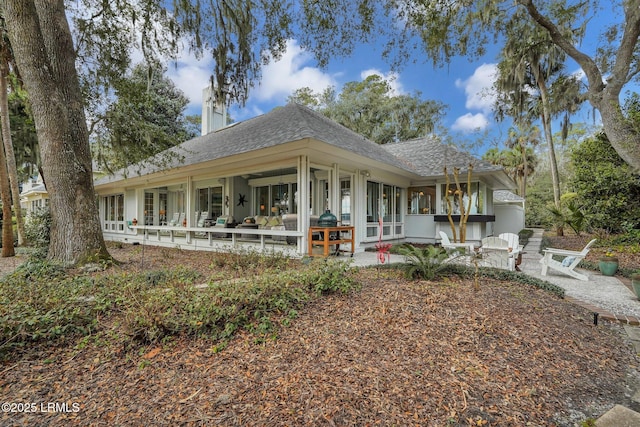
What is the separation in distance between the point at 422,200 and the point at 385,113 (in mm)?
14470

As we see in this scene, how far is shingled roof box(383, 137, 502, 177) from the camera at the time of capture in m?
10.2

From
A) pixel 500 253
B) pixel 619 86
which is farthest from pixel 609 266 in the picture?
pixel 619 86

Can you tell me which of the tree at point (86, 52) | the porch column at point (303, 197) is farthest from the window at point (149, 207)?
the porch column at point (303, 197)

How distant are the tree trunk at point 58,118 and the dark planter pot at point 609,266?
10.7 metres

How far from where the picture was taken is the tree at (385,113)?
23.2 m

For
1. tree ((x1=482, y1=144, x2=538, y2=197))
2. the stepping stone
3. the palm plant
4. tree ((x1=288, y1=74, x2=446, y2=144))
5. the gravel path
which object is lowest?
the stepping stone

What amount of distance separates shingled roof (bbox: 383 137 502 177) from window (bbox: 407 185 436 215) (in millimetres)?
910

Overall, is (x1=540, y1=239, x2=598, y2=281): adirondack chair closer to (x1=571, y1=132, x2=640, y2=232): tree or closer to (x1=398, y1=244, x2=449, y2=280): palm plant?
(x1=398, y1=244, x2=449, y2=280): palm plant

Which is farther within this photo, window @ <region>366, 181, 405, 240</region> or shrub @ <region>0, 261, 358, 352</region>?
window @ <region>366, 181, 405, 240</region>

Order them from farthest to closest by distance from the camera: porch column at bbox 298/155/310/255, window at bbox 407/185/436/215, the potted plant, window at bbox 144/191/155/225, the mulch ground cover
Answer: window at bbox 144/191/155/225, window at bbox 407/185/436/215, porch column at bbox 298/155/310/255, the potted plant, the mulch ground cover

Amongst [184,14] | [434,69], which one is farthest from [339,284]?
[434,69]

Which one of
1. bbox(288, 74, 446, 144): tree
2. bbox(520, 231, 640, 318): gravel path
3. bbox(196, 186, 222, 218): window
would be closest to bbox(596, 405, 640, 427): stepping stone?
bbox(520, 231, 640, 318): gravel path

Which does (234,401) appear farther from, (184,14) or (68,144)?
(184,14)

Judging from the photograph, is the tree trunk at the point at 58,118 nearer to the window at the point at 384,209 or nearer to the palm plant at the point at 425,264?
the palm plant at the point at 425,264
